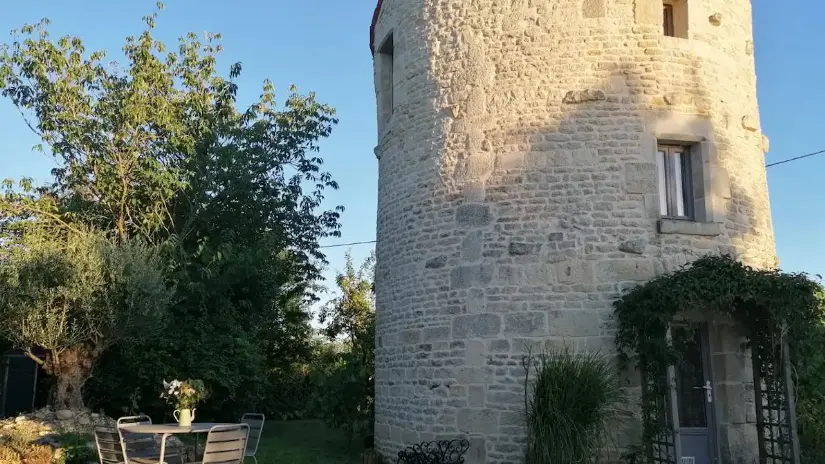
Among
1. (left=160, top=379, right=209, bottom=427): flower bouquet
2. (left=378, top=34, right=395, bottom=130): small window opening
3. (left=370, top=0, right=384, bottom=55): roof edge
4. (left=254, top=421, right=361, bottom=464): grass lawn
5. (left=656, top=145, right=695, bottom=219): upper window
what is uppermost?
(left=370, top=0, right=384, bottom=55): roof edge

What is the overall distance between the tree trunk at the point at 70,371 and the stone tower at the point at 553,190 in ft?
17.1

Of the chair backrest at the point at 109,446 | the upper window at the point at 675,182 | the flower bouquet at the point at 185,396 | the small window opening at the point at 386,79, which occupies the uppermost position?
the small window opening at the point at 386,79

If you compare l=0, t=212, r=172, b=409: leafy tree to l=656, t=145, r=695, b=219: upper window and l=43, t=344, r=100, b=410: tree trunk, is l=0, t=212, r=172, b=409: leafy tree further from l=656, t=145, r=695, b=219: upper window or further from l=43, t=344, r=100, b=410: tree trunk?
l=656, t=145, r=695, b=219: upper window

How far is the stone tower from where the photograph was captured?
25.5 ft

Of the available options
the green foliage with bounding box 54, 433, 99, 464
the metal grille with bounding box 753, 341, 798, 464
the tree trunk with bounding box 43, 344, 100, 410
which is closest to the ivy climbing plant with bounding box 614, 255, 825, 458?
the metal grille with bounding box 753, 341, 798, 464

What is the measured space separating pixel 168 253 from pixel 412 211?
5.89 metres

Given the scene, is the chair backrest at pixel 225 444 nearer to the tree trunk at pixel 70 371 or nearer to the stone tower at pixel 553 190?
the stone tower at pixel 553 190

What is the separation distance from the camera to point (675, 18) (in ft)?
28.7

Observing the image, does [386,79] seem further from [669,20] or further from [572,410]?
[572,410]

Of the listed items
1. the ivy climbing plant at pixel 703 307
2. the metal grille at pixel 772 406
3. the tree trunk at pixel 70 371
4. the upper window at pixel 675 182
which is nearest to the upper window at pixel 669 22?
the upper window at pixel 675 182

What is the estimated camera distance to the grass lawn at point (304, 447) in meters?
9.38

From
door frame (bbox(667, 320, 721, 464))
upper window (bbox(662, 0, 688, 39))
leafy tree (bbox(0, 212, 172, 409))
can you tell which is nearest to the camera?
door frame (bbox(667, 320, 721, 464))

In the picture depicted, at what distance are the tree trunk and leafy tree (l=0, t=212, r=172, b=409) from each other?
1cm

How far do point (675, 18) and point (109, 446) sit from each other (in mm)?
8196
